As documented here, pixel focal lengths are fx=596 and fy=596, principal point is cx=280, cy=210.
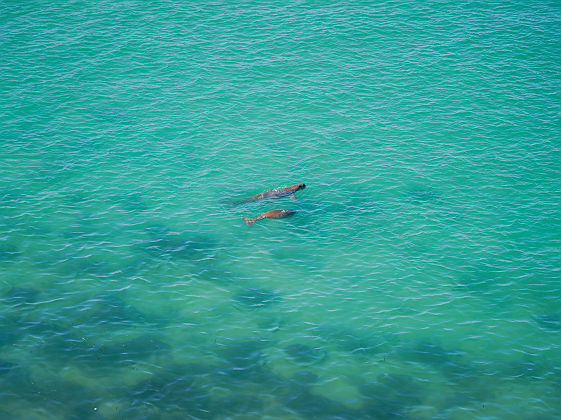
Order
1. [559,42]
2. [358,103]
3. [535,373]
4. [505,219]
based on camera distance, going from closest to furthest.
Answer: [535,373] → [505,219] → [358,103] → [559,42]

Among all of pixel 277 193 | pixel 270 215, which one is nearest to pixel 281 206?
pixel 277 193

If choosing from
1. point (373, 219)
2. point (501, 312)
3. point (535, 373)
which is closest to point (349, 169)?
point (373, 219)

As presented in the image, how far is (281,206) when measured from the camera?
42.0 m

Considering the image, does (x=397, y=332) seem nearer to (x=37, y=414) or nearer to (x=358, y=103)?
(x=37, y=414)

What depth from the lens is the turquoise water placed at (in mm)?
29562

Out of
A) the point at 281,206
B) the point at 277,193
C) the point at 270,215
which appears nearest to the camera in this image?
the point at 270,215

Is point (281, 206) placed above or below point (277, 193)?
below

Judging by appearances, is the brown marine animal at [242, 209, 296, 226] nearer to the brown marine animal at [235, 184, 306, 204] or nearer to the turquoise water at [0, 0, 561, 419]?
the turquoise water at [0, 0, 561, 419]

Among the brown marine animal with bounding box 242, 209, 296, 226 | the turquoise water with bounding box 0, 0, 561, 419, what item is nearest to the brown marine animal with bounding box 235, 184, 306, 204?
the turquoise water with bounding box 0, 0, 561, 419

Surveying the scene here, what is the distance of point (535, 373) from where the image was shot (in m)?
30.2

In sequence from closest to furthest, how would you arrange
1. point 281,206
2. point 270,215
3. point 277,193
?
1. point 270,215
2. point 281,206
3. point 277,193

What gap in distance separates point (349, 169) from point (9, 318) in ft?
85.0

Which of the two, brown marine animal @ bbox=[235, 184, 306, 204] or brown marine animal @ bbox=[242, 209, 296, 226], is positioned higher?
brown marine animal @ bbox=[235, 184, 306, 204]

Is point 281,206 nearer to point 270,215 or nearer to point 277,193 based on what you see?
point 277,193
